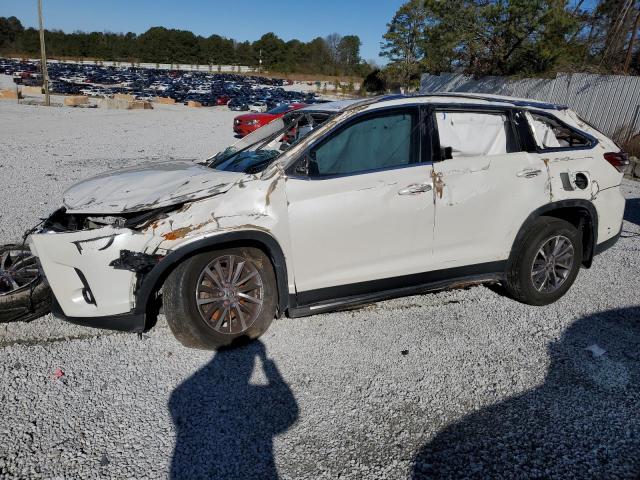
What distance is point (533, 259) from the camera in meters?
4.14

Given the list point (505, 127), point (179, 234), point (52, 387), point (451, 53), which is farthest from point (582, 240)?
point (451, 53)

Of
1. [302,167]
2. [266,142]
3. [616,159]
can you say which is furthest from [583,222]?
[266,142]

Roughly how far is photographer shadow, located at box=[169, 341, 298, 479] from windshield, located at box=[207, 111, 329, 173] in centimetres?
149

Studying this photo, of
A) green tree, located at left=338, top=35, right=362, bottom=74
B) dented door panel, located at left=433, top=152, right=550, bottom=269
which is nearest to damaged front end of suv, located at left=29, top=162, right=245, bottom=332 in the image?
dented door panel, located at left=433, top=152, right=550, bottom=269

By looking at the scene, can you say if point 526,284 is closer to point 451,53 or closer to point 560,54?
point 560,54

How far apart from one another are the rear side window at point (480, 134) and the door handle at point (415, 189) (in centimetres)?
56

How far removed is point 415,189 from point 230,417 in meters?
2.02

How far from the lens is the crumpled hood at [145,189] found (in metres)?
3.22

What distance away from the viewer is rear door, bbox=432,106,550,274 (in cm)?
379

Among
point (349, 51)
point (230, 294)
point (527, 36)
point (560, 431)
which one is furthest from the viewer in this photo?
point (349, 51)

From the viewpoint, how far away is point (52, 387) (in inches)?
121

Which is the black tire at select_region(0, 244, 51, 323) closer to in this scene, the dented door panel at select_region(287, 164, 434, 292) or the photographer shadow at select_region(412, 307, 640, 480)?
the dented door panel at select_region(287, 164, 434, 292)

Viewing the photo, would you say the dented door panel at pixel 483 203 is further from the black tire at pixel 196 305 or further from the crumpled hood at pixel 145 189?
the crumpled hood at pixel 145 189

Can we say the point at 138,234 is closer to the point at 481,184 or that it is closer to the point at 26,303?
the point at 26,303
